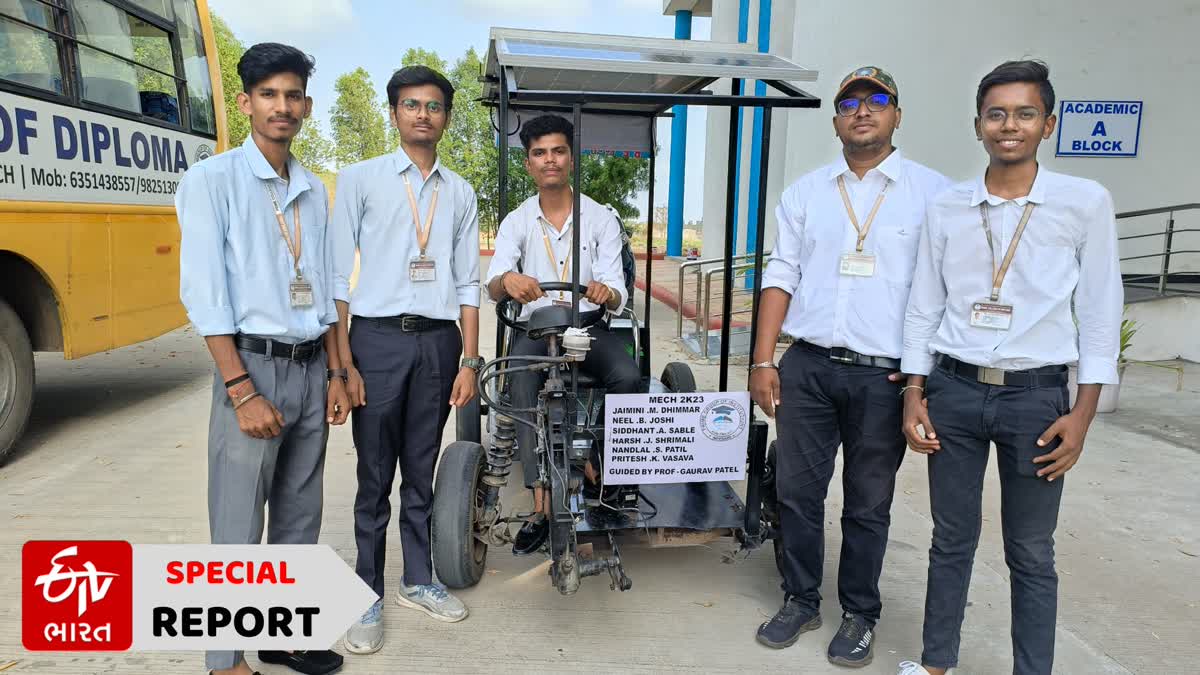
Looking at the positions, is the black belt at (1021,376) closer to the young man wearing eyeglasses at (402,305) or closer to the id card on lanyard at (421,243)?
the young man wearing eyeglasses at (402,305)

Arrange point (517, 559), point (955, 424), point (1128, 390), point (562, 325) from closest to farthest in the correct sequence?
point (955, 424) < point (562, 325) < point (517, 559) < point (1128, 390)

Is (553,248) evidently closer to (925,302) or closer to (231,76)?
(925,302)

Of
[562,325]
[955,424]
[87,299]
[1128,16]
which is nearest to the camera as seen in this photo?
[955,424]

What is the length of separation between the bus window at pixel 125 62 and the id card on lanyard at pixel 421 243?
12.9ft

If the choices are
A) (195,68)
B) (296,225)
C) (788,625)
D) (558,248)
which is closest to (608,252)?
(558,248)

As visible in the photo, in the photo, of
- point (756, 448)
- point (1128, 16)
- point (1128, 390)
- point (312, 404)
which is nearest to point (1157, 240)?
point (1128, 16)

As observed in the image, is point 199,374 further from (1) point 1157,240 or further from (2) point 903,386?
(1) point 1157,240

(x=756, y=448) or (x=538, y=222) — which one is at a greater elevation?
(x=538, y=222)

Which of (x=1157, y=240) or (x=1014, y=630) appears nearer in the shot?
(x=1014, y=630)

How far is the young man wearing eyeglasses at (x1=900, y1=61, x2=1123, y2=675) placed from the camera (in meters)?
2.35

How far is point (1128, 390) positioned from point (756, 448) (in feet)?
19.4

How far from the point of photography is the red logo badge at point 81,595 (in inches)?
98.1

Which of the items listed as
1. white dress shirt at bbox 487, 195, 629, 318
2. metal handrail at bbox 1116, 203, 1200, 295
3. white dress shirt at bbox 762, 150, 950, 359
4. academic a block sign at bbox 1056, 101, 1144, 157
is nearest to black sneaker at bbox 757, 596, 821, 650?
white dress shirt at bbox 762, 150, 950, 359

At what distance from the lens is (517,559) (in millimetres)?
3787
